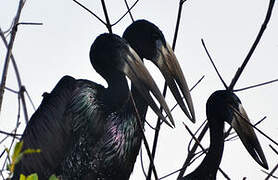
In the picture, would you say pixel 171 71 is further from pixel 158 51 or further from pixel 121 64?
pixel 121 64

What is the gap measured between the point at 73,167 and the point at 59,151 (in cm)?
20

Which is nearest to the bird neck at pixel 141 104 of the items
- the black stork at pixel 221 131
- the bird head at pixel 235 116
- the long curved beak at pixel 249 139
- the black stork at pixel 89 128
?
the black stork at pixel 89 128

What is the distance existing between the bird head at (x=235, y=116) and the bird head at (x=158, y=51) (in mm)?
445

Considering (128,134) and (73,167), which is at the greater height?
(128,134)

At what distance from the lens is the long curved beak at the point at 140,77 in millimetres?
5422

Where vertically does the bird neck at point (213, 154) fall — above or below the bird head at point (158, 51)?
below

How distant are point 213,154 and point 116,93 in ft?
3.49

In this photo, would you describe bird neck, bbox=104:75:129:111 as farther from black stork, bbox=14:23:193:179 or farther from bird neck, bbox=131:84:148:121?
bird neck, bbox=131:84:148:121

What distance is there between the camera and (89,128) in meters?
5.49

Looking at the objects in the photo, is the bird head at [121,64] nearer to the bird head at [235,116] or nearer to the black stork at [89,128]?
the black stork at [89,128]

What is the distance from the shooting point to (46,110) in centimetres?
555

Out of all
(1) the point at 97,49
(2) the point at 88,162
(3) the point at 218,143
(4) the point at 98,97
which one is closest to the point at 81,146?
(2) the point at 88,162

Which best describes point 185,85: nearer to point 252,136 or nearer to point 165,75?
point 165,75

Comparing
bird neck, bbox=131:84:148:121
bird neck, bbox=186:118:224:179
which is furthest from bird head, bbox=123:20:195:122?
bird neck, bbox=186:118:224:179
